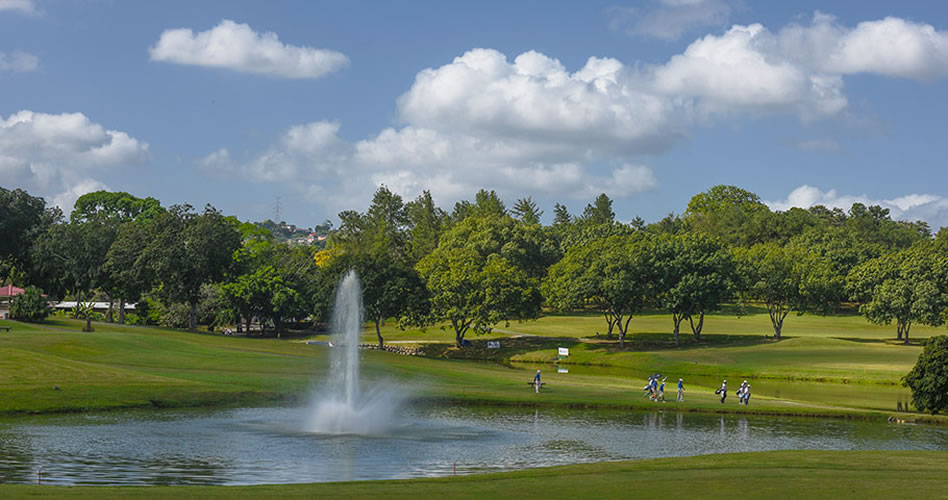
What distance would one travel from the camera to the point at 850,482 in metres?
31.9

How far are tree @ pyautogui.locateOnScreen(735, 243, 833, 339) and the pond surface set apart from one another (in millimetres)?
71216

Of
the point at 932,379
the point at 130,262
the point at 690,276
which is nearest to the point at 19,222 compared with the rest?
the point at 130,262

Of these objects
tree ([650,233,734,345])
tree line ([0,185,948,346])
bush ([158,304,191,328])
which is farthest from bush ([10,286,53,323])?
tree ([650,233,734,345])

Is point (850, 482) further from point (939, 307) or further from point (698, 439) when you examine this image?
point (939, 307)

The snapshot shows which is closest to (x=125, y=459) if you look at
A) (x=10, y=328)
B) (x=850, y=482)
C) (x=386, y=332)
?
(x=850, y=482)

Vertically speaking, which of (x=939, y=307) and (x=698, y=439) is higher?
(x=939, y=307)

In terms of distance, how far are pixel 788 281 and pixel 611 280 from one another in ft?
96.2

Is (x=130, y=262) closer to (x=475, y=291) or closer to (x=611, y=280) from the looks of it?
(x=475, y=291)

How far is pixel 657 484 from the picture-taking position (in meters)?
30.7

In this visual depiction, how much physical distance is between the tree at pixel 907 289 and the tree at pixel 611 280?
3292cm

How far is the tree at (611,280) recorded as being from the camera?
116125 millimetres

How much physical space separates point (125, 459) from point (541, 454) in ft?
62.9

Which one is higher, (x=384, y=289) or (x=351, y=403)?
(x=384, y=289)

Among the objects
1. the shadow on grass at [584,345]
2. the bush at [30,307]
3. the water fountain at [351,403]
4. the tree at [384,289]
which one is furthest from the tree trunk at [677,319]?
the bush at [30,307]
